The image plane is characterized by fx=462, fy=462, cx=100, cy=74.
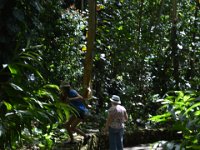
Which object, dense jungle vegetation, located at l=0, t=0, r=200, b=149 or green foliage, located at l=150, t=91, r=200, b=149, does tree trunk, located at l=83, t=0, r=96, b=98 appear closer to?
dense jungle vegetation, located at l=0, t=0, r=200, b=149

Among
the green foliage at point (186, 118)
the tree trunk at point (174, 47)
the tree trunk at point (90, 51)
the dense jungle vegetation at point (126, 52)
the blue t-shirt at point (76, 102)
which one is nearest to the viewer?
the green foliage at point (186, 118)

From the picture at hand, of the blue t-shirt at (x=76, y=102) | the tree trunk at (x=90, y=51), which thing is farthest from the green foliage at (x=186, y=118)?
the tree trunk at (x=90, y=51)

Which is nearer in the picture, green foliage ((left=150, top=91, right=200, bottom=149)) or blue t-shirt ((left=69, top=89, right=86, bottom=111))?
green foliage ((left=150, top=91, right=200, bottom=149))

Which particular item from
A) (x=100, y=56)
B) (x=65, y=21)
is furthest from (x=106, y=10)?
(x=65, y=21)

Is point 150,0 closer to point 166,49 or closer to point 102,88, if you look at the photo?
point 166,49

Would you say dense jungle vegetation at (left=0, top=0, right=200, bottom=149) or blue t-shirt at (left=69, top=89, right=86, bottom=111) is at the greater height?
dense jungle vegetation at (left=0, top=0, right=200, bottom=149)

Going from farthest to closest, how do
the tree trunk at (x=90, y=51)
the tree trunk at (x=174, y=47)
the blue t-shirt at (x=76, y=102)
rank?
the tree trunk at (x=174, y=47)
the tree trunk at (x=90, y=51)
the blue t-shirt at (x=76, y=102)

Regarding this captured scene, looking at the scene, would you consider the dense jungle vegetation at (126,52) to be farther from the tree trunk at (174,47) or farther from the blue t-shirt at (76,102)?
the blue t-shirt at (76,102)

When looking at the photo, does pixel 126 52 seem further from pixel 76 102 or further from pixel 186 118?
pixel 186 118

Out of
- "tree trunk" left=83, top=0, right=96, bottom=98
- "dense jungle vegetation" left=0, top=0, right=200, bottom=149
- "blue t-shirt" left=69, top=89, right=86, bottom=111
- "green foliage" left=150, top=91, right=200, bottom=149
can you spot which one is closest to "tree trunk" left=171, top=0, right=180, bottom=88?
"dense jungle vegetation" left=0, top=0, right=200, bottom=149

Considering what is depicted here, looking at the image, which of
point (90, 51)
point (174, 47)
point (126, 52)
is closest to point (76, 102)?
point (90, 51)

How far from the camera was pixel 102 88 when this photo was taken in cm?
1390

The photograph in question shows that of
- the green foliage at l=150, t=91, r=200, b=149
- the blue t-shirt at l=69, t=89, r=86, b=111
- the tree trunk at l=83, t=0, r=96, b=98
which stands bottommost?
the green foliage at l=150, t=91, r=200, b=149

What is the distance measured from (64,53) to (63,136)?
282 centimetres
